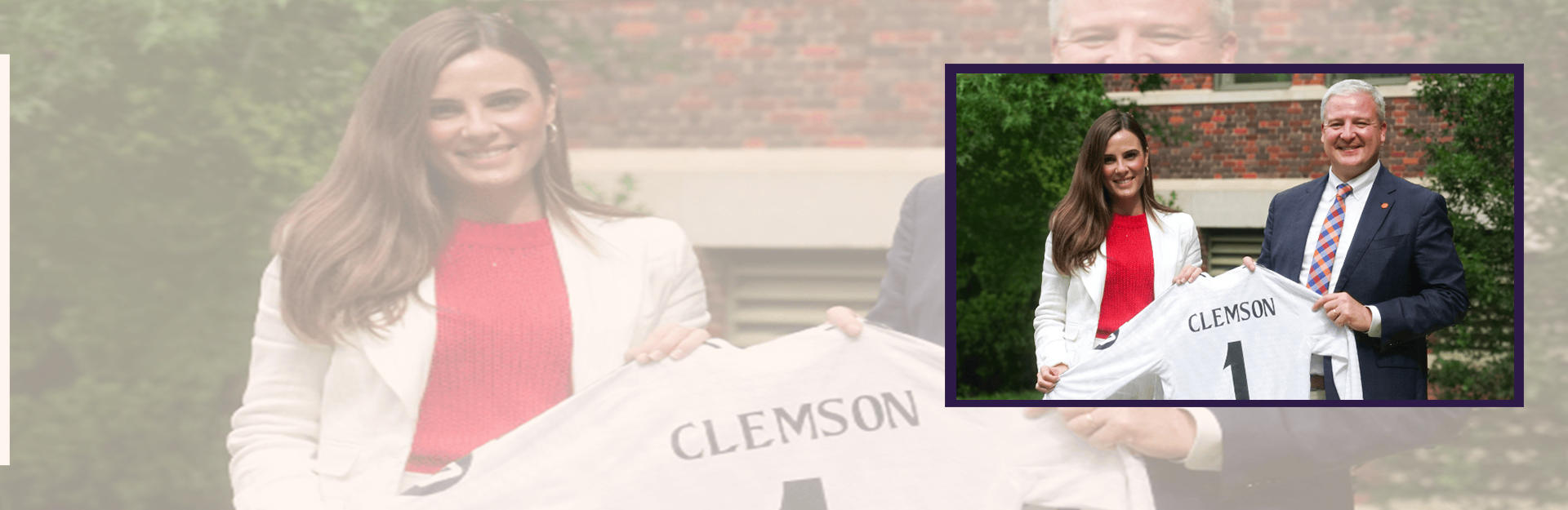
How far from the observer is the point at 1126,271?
3303 mm

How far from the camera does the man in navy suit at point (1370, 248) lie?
3.24 metres

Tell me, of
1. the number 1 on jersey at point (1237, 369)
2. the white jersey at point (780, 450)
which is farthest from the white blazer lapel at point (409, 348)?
the number 1 on jersey at point (1237, 369)

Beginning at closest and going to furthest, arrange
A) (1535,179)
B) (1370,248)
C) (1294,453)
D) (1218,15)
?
(1370,248) → (1294,453) → (1218,15) → (1535,179)

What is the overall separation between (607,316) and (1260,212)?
1964mm

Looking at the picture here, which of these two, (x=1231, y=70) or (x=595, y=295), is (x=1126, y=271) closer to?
(x=1231, y=70)

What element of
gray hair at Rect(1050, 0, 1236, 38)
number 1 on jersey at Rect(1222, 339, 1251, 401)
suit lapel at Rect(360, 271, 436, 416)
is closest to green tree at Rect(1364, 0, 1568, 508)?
gray hair at Rect(1050, 0, 1236, 38)

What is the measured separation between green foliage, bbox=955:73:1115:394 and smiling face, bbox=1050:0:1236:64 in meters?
0.17

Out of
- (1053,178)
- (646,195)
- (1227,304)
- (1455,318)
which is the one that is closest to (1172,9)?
(1053,178)

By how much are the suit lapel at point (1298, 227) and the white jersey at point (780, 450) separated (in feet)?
2.80

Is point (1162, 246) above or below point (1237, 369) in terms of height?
above

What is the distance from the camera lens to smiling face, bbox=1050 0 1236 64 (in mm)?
3573

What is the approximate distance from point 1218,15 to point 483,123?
2362 millimetres

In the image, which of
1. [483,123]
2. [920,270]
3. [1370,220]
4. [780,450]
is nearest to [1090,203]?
[920,270]

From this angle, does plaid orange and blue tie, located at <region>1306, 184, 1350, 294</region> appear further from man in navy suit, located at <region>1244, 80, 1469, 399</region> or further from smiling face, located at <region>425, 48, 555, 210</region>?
smiling face, located at <region>425, 48, 555, 210</region>
